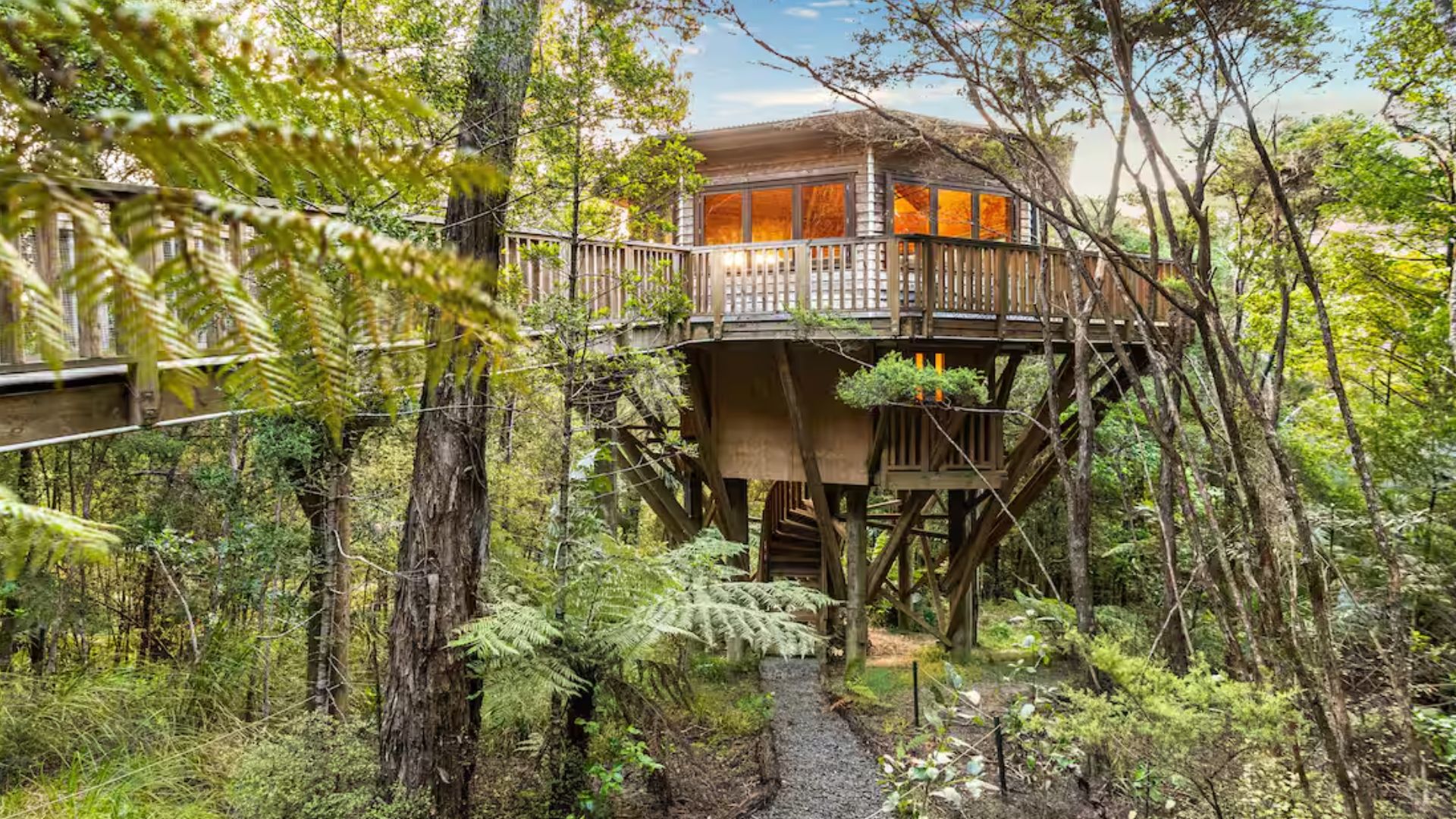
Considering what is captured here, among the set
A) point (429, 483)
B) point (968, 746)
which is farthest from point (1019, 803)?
point (429, 483)

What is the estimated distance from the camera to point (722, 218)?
1072 centimetres

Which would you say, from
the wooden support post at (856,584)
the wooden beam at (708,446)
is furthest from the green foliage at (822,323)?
the wooden support post at (856,584)

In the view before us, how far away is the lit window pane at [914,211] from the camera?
10359mm

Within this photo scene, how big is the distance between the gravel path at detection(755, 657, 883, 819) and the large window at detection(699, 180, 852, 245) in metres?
5.77

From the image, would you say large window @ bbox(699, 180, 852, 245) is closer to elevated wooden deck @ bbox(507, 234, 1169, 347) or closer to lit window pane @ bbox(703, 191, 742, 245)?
lit window pane @ bbox(703, 191, 742, 245)

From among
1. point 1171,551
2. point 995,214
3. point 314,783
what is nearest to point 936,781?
point 1171,551

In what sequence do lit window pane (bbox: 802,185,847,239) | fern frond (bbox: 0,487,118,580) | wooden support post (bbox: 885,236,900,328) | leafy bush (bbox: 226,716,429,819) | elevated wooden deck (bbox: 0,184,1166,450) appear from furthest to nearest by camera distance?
lit window pane (bbox: 802,185,847,239)
wooden support post (bbox: 885,236,900,328)
elevated wooden deck (bbox: 0,184,1166,450)
leafy bush (bbox: 226,716,429,819)
fern frond (bbox: 0,487,118,580)

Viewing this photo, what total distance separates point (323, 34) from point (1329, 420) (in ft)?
36.7

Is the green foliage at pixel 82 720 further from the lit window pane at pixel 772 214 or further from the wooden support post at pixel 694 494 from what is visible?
the lit window pane at pixel 772 214

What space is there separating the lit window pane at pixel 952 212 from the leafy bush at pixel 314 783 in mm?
9089

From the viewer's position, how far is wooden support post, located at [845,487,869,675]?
9023mm

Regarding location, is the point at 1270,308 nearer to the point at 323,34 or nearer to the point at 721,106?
the point at 721,106

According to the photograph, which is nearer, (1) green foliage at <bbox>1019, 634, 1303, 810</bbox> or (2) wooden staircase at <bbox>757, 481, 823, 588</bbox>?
(1) green foliage at <bbox>1019, 634, 1303, 810</bbox>

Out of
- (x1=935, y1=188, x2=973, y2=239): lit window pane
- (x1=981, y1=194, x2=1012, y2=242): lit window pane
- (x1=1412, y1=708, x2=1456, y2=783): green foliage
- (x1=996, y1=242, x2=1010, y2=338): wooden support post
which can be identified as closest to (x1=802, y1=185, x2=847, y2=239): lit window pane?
(x1=935, y1=188, x2=973, y2=239): lit window pane
